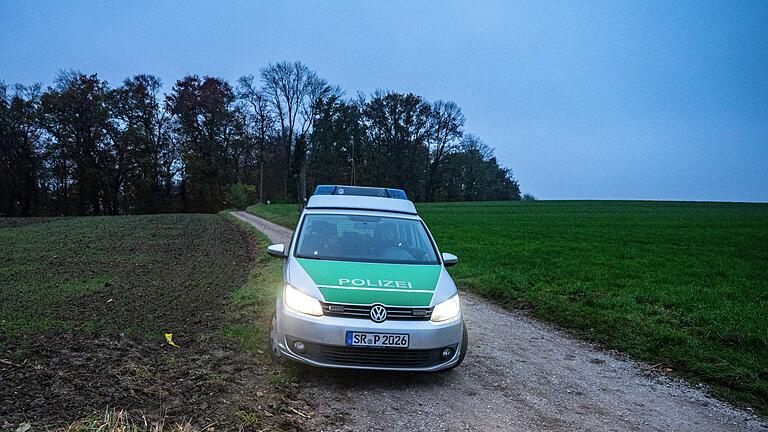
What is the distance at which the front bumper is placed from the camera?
452 cm

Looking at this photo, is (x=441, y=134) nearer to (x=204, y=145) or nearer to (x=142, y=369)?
(x=204, y=145)

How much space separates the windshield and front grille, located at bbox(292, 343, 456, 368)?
119cm

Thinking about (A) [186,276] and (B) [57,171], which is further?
(B) [57,171]

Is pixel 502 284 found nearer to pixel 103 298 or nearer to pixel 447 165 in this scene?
pixel 103 298

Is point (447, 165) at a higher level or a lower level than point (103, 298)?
higher

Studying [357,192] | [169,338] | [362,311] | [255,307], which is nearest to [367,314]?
[362,311]

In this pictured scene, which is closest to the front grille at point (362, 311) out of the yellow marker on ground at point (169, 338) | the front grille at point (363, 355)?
the front grille at point (363, 355)

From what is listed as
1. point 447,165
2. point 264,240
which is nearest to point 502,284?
point 264,240

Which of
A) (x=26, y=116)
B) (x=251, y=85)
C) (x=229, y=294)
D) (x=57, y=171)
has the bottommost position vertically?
(x=229, y=294)

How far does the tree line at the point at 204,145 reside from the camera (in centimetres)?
5066

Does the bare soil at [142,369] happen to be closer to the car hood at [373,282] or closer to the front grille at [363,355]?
the front grille at [363,355]

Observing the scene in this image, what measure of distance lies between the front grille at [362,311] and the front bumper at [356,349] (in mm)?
41

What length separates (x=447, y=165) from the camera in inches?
2884

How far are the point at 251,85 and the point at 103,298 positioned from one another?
5609 cm
